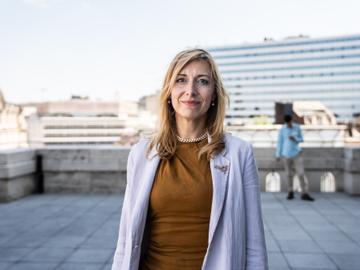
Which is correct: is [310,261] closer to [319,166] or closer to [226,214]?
[226,214]

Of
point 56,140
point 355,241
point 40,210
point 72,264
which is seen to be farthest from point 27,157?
point 56,140

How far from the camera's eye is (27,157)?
8.38 meters

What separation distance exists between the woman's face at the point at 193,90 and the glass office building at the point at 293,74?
114931 mm

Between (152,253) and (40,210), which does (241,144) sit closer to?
(152,253)

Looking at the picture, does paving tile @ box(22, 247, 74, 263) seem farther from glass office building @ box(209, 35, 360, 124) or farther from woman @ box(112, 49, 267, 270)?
glass office building @ box(209, 35, 360, 124)

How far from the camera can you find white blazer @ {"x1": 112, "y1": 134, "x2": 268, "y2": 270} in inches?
64.7

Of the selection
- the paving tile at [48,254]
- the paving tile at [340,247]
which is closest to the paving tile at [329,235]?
the paving tile at [340,247]

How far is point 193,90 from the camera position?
177cm

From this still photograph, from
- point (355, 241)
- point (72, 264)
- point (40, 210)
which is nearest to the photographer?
point (72, 264)

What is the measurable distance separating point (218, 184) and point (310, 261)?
3.17 meters

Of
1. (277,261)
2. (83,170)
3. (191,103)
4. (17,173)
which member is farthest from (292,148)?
(191,103)

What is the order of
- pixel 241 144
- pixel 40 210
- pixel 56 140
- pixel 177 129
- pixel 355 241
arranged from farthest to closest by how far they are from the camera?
pixel 56 140 < pixel 40 210 < pixel 355 241 < pixel 177 129 < pixel 241 144

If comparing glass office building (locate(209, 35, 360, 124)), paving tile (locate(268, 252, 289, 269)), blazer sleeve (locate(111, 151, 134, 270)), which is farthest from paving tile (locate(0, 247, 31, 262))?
glass office building (locate(209, 35, 360, 124))

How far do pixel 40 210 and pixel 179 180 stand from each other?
5.94 metres
